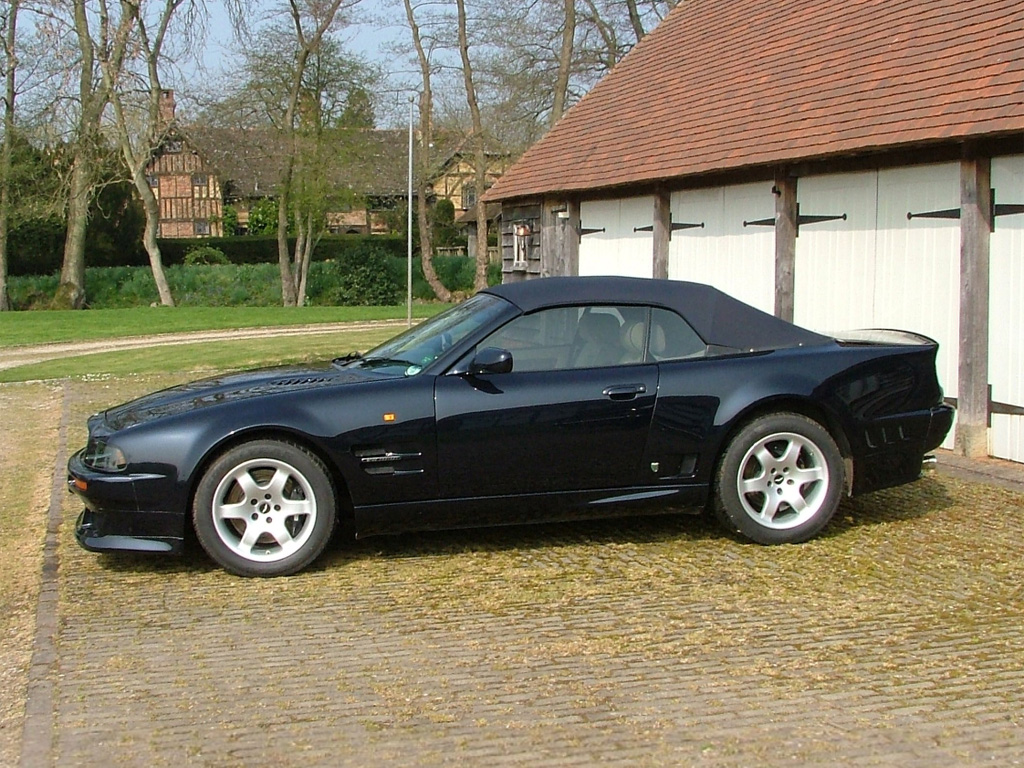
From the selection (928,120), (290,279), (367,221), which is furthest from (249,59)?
(928,120)

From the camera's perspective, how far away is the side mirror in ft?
19.6

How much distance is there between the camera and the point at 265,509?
5820 mm

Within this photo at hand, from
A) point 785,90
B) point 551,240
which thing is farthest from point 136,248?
point 785,90

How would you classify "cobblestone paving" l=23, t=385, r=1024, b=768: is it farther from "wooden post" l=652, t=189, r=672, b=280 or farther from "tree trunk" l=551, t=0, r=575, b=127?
"tree trunk" l=551, t=0, r=575, b=127

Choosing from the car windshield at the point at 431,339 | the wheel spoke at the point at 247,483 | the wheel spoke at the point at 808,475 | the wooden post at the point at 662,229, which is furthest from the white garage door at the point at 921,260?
the wheel spoke at the point at 247,483

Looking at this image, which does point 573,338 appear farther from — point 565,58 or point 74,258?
point 74,258

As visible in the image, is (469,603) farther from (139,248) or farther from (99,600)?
(139,248)

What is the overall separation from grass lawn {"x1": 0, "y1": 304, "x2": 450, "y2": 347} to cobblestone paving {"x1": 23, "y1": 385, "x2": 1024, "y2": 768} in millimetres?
20623

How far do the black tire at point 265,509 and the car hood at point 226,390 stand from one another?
385 millimetres

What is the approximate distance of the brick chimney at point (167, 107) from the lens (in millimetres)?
38312

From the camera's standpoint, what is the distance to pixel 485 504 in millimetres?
6043

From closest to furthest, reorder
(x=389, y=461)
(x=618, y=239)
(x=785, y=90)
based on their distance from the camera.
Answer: (x=389, y=461)
(x=785, y=90)
(x=618, y=239)

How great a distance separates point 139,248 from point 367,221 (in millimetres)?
16466

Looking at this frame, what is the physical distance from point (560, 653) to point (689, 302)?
2543mm
